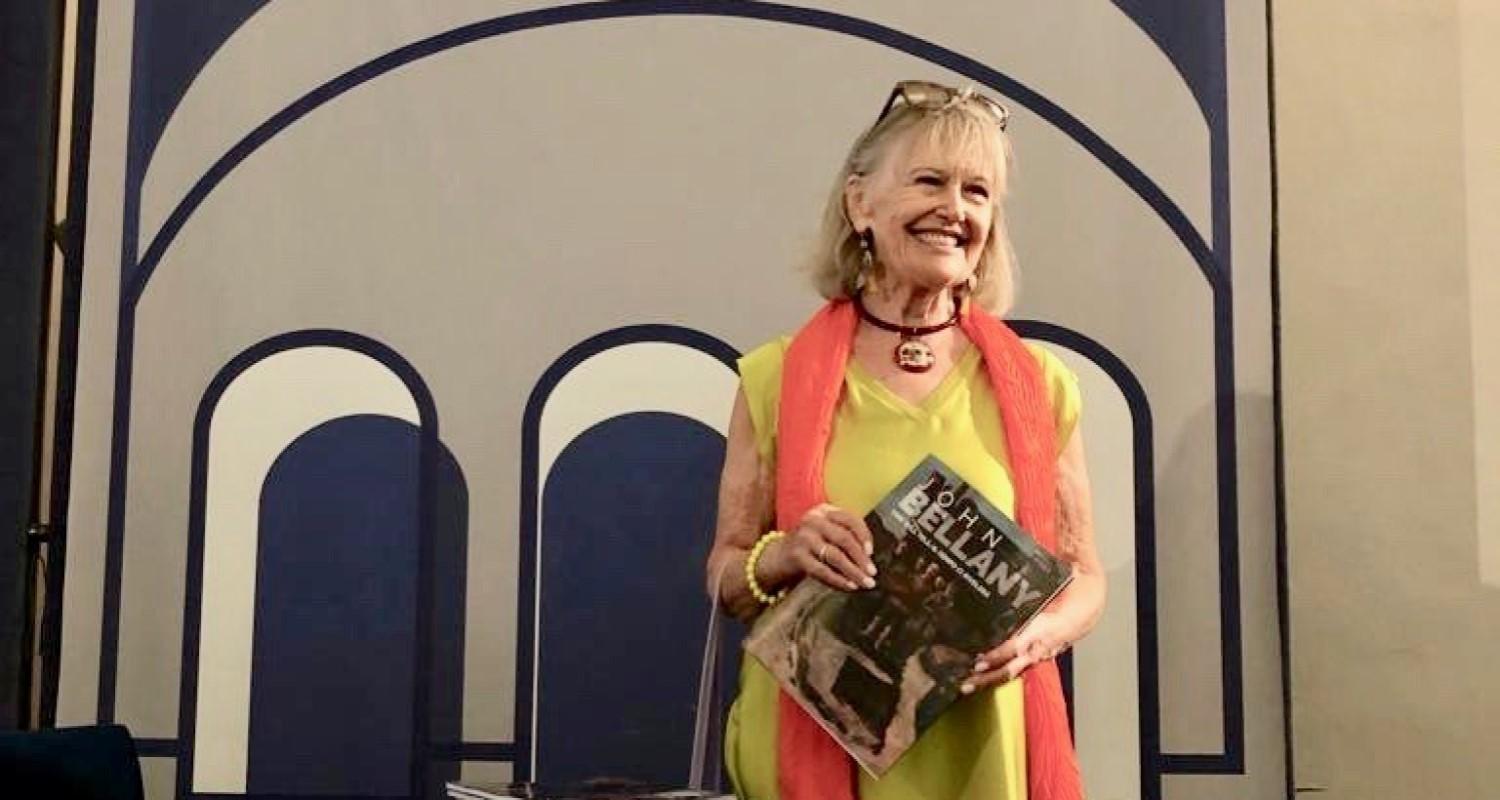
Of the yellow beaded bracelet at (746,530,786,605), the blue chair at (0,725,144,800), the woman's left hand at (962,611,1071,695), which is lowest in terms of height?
the blue chair at (0,725,144,800)

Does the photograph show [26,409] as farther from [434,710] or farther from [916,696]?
[916,696]

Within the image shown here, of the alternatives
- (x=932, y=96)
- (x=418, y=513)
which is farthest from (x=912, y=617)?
(x=418, y=513)

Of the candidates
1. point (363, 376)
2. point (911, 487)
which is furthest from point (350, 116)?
point (911, 487)

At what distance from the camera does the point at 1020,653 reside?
196 cm

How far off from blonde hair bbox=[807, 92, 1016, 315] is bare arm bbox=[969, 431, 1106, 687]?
0.23m

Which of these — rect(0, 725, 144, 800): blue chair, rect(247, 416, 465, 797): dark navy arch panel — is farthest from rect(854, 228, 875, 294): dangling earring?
rect(0, 725, 144, 800): blue chair

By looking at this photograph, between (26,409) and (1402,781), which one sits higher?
(26,409)

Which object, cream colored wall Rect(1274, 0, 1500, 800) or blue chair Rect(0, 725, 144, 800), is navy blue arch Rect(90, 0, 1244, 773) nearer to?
cream colored wall Rect(1274, 0, 1500, 800)

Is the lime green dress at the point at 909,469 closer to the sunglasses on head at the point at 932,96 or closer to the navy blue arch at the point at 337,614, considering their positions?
the sunglasses on head at the point at 932,96

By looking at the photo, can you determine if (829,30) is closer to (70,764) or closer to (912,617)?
(912,617)

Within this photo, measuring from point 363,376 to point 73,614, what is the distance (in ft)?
1.89

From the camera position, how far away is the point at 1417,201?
2734 mm

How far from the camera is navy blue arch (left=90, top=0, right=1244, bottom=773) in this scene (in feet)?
8.71

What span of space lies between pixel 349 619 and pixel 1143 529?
122 centimetres
